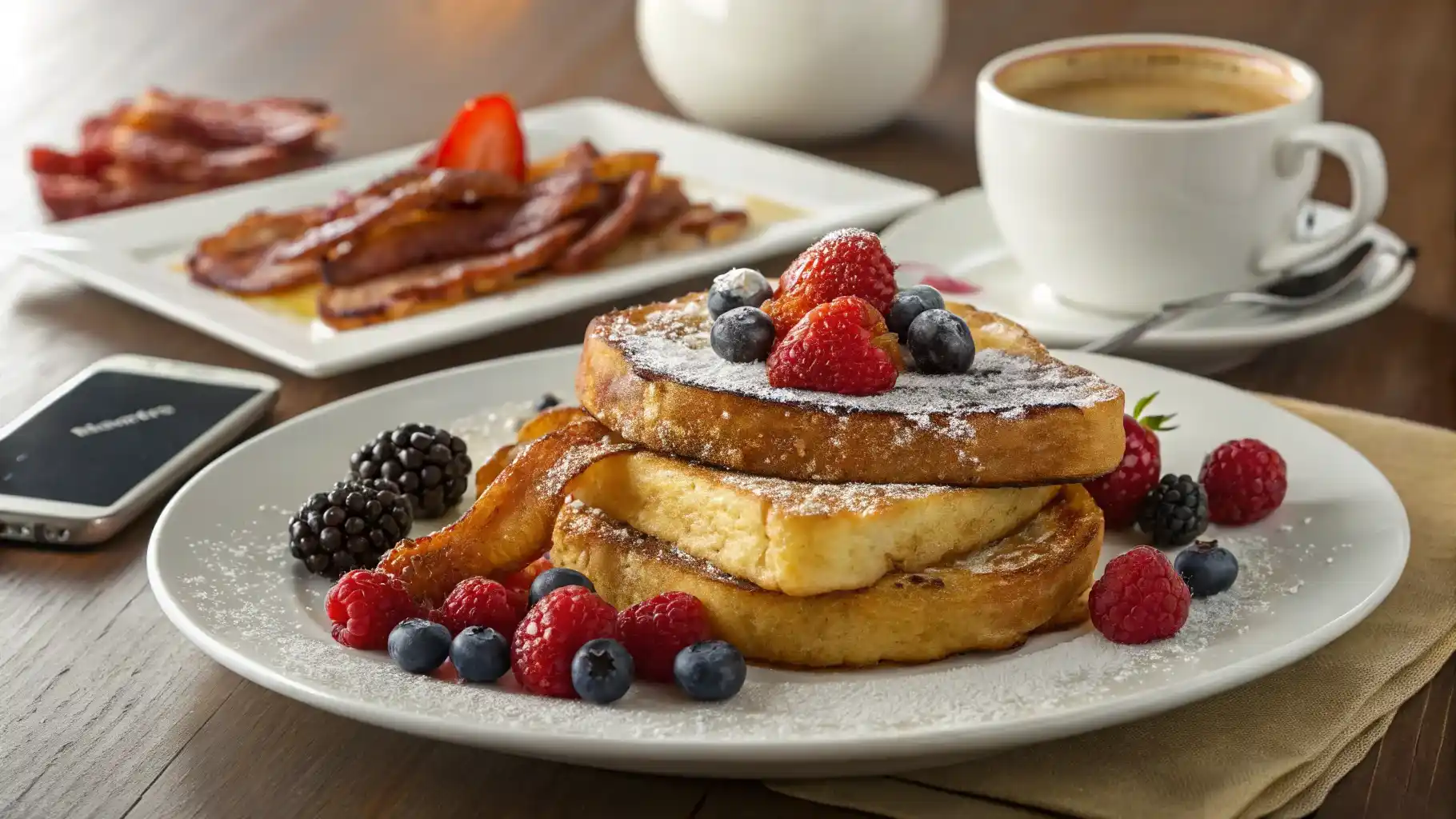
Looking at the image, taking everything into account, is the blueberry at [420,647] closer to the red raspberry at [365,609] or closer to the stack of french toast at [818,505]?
the red raspberry at [365,609]

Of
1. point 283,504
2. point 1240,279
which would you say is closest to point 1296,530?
point 1240,279

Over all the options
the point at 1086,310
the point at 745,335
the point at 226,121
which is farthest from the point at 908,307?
the point at 226,121

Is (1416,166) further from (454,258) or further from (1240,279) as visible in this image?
(454,258)

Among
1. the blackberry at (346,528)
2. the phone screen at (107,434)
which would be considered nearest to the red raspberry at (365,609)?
the blackberry at (346,528)

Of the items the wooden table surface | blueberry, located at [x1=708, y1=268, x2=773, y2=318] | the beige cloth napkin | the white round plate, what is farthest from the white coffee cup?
the beige cloth napkin

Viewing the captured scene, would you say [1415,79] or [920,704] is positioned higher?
[920,704]

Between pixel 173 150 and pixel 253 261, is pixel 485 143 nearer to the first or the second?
pixel 253 261
